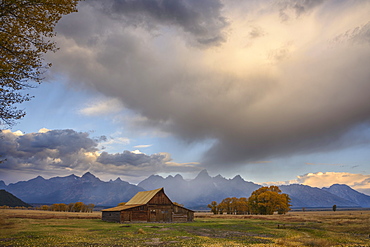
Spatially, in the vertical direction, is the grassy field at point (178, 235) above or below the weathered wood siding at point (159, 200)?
below

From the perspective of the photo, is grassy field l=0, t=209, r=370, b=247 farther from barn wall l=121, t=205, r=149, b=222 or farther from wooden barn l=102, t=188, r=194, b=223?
wooden barn l=102, t=188, r=194, b=223

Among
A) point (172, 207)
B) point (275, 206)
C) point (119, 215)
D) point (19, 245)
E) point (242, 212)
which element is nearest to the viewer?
point (19, 245)

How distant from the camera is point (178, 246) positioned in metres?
24.0

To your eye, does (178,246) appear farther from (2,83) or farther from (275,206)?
(275,206)

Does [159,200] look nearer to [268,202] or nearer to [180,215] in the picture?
[180,215]

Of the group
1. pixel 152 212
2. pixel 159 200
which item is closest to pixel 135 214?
pixel 152 212

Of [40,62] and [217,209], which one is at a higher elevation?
[40,62]

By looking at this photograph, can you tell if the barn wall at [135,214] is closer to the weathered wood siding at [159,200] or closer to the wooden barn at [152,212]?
the wooden barn at [152,212]

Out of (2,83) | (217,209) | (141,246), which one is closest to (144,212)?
(141,246)

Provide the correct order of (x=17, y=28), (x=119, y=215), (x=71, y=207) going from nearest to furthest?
(x=17, y=28) → (x=119, y=215) → (x=71, y=207)

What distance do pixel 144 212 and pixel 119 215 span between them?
734cm

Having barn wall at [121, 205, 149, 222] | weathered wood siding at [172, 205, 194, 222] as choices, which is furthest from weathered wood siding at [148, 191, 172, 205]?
weathered wood siding at [172, 205, 194, 222]

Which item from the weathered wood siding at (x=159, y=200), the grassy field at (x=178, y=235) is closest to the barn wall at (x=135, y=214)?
the weathered wood siding at (x=159, y=200)

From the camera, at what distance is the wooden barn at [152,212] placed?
66.4 metres
